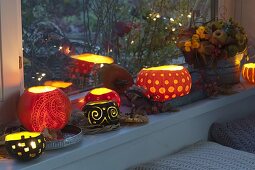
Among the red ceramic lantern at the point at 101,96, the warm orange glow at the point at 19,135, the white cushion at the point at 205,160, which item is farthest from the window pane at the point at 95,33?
the white cushion at the point at 205,160

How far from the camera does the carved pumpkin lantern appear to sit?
1.16m

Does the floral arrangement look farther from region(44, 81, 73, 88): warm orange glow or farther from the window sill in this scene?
region(44, 81, 73, 88): warm orange glow

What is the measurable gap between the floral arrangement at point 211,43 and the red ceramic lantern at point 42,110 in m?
0.69

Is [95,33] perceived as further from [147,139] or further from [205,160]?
[205,160]

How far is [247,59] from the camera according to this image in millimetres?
2150

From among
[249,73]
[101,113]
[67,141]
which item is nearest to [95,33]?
[101,113]

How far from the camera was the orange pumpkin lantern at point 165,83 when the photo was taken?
1.62m

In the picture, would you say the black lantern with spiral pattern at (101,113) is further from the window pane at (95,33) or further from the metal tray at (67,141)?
the window pane at (95,33)

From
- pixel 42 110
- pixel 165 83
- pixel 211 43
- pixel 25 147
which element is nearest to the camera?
pixel 25 147

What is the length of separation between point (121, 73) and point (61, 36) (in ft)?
0.75

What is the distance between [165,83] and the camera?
161 cm

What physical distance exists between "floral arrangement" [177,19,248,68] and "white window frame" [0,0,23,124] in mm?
712

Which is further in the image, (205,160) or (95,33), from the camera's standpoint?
(95,33)

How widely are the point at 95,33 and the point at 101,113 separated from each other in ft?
1.34
